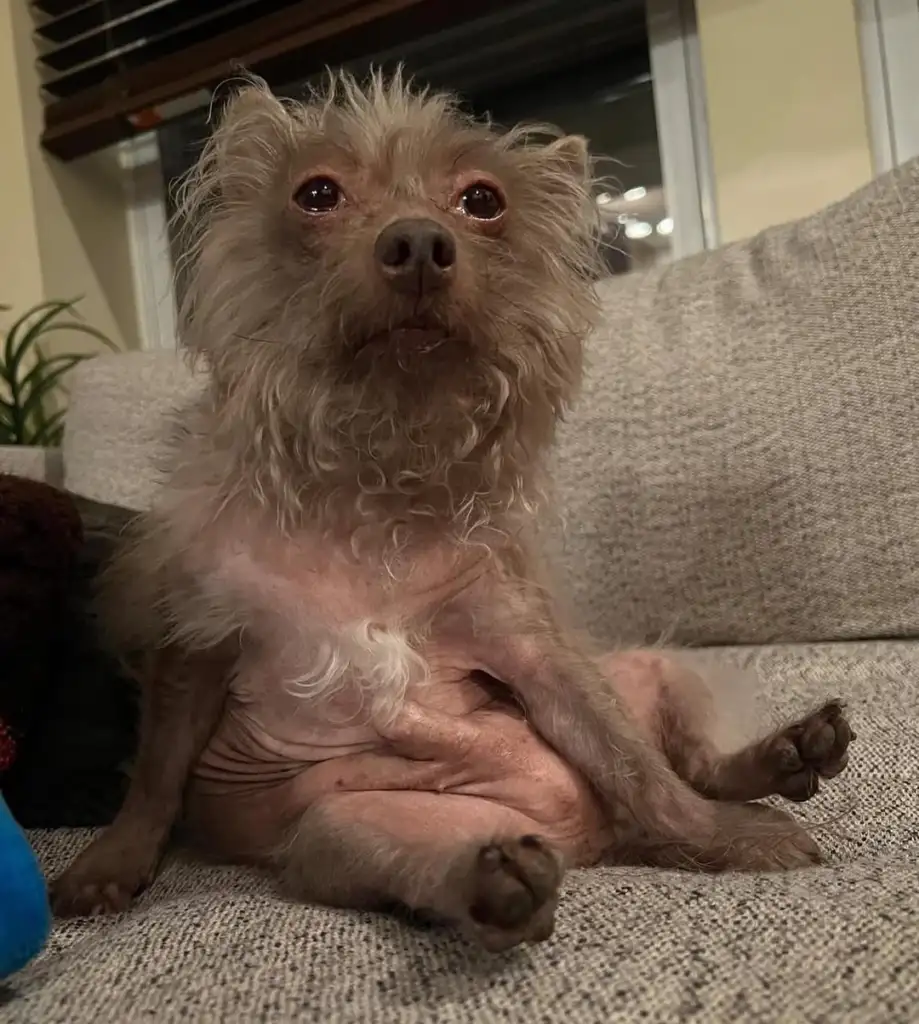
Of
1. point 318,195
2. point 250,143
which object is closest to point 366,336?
point 318,195

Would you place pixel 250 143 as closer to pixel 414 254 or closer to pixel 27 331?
pixel 414 254

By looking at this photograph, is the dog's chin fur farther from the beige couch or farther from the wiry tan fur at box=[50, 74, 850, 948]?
the beige couch

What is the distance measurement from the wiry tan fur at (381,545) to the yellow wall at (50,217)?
70.5 inches

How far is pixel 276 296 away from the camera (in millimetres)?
922

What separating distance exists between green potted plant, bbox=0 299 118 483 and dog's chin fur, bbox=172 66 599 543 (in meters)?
1.58

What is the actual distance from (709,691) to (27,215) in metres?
2.18

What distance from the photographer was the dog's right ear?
3.22 ft

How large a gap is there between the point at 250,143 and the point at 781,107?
131 cm

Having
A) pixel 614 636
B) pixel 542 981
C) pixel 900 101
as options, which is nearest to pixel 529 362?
pixel 542 981

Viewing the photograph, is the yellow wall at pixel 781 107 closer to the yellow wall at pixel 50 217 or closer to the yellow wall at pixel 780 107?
the yellow wall at pixel 780 107

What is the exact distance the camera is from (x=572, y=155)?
1092mm

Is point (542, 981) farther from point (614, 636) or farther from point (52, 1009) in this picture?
point (614, 636)

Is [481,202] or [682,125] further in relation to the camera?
[682,125]

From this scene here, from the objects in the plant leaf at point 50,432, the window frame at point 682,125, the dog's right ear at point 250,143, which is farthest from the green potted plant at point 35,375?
the dog's right ear at point 250,143
